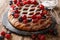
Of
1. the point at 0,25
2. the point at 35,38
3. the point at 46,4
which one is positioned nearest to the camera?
the point at 35,38

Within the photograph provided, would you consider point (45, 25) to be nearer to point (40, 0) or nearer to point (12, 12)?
point (12, 12)

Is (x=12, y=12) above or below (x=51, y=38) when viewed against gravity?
above

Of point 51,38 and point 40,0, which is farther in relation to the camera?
point 40,0

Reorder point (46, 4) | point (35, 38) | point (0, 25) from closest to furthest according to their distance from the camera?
point (35, 38)
point (0, 25)
point (46, 4)

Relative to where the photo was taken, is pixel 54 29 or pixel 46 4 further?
pixel 46 4

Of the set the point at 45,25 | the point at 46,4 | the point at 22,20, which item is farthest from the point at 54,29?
the point at 46,4

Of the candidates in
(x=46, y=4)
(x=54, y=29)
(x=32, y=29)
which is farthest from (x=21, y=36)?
(x=46, y=4)

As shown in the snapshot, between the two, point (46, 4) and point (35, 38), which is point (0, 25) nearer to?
point (35, 38)

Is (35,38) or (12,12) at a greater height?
(12,12)
